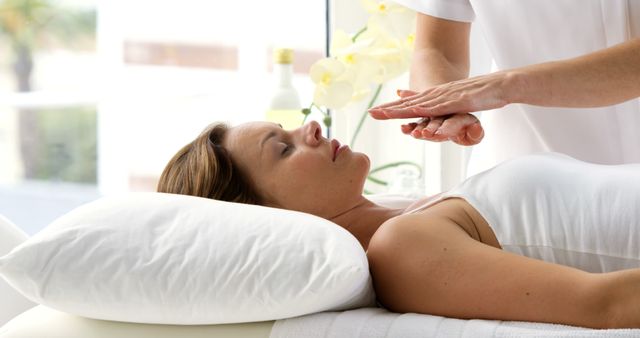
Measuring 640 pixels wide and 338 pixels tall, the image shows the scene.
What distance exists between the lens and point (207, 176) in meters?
1.74

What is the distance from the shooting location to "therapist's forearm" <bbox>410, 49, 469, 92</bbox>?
6.80 feet

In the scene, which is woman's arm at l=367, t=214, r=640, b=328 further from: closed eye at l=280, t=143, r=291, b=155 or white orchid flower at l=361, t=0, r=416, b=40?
white orchid flower at l=361, t=0, r=416, b=40

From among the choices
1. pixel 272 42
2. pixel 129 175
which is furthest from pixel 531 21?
pixel 129 175

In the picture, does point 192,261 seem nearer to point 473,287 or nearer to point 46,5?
point 473,287

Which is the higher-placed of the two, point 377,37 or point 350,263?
point 377,37

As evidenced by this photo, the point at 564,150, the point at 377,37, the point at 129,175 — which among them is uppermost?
the point at 377,37

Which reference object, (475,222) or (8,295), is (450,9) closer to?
(475,222)

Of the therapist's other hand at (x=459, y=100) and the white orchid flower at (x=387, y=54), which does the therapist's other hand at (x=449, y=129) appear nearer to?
the therapist's other hand at (x=459, y=100)

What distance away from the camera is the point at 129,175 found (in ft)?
14.7

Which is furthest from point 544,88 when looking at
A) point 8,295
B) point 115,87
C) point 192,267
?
point 115,87

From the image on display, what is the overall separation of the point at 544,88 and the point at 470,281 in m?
0.51

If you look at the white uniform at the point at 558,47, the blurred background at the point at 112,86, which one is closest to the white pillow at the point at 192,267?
the white uniform at the point at 558,47

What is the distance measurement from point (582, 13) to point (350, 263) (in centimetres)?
99

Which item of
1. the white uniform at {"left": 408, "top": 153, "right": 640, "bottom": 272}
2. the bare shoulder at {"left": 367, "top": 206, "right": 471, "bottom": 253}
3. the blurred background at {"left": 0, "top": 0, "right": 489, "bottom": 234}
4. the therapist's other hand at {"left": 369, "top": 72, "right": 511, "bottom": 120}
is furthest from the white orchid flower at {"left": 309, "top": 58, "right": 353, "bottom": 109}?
the blurred background at {"left": 0, "top": 0, "right": 489, "bottom": 234}
